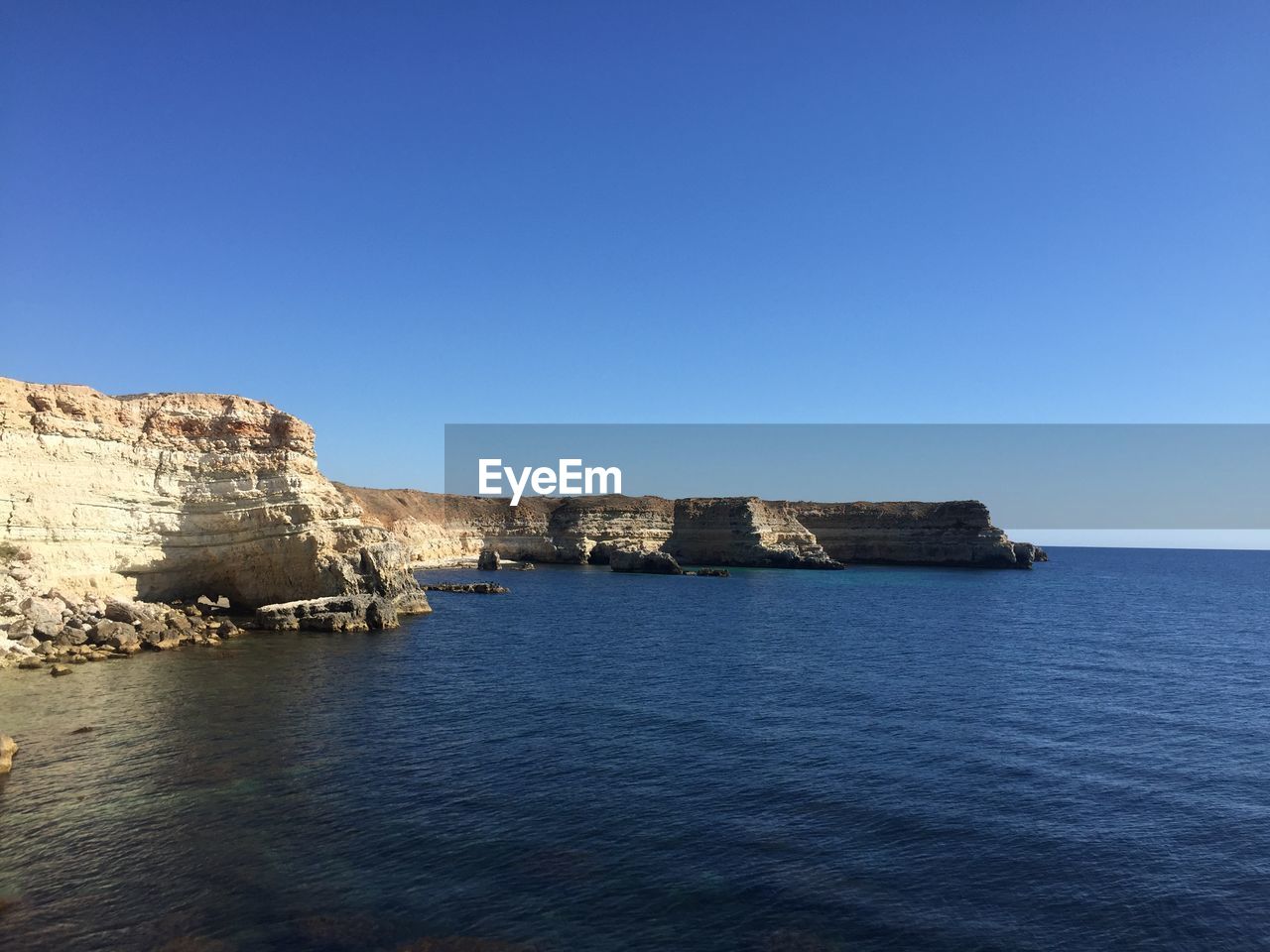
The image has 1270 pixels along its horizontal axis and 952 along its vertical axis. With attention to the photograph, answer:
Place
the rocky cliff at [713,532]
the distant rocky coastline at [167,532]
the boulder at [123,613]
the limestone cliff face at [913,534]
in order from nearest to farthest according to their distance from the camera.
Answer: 1. the distant rocky coastline at [167,532]
2. the boulder at [123,613]
3. the rocky cliff at [713,532]
4. the limestone cliff face at [913,534]

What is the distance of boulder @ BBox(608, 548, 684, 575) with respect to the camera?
92.8 m

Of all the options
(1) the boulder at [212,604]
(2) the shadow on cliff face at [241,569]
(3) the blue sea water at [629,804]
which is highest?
(2) the shadow on cliff face at [241,569]

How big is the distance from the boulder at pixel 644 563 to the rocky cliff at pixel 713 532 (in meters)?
6.41

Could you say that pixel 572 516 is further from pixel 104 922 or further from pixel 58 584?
pixel 104 922

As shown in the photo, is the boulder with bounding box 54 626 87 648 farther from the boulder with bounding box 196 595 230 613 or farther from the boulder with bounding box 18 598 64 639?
the boulder with bounding box 196 595 230 613

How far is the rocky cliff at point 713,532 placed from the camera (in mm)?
106188

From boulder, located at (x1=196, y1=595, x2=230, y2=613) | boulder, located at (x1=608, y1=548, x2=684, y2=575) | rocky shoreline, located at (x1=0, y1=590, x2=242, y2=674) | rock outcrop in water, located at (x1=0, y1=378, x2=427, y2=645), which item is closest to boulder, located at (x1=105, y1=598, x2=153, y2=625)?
rocky shoreline, located at (x1=0, y1=590, x2=242, y2=674)

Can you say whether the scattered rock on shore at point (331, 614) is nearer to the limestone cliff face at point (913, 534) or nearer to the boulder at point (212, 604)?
the boulder at point (212, 604)

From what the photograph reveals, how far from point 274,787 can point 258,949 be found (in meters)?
6.54

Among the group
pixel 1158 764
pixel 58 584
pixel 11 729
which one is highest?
pixel 58 584

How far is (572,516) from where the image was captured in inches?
4405

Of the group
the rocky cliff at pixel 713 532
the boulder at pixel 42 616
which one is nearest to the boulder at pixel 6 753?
the boulder at pixel 42 616

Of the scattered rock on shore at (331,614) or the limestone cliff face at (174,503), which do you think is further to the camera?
the scattered rock on shore at (331,614)

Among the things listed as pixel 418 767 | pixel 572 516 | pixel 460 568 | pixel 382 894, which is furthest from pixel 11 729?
pixel 572 516
